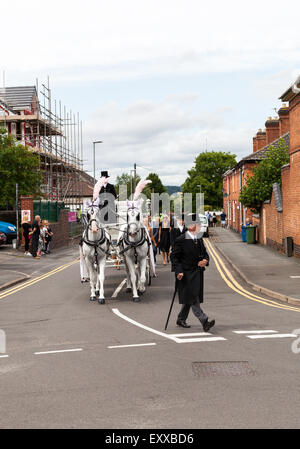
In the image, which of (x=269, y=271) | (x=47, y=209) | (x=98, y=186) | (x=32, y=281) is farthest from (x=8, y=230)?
(x=98, y=186)

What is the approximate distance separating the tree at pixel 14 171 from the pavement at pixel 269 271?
513 inches

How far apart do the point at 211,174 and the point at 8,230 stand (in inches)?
2901

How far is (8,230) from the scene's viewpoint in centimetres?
3100

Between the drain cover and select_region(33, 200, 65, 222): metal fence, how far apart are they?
25300 millimetres

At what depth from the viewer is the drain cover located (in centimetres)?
701

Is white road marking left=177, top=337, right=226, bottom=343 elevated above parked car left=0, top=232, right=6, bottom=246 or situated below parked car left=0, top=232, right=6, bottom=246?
below

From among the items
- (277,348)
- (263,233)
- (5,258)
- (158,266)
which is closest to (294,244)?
(158,266)

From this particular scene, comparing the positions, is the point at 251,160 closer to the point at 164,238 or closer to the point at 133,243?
the point at 164,238

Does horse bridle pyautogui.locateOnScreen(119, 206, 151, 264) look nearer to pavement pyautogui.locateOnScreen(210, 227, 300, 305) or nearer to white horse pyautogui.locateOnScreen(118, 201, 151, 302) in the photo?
white horse pyautogui.locateOnScreen(118, 201, 151, 302)

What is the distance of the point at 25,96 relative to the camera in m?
55.4

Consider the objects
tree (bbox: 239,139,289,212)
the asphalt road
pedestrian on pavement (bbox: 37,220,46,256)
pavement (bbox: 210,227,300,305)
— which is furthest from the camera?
tree (bbox: 239,139,289,212)

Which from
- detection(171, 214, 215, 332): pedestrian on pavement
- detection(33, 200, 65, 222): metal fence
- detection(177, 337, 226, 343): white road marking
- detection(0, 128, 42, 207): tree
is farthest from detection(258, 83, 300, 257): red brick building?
detection(177, 337, 226, 343): white road marking

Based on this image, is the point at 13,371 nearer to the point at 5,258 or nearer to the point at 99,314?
the point at 99,314

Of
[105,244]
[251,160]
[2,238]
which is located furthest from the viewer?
[251,160]
